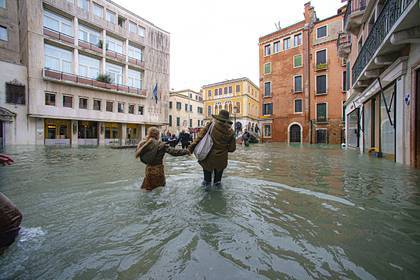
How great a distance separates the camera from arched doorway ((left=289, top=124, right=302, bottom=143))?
3009 centimetres

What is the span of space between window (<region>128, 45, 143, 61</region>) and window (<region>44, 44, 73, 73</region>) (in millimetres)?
7828

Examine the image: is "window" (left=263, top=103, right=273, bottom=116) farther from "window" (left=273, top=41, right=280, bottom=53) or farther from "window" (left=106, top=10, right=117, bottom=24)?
"window" (left=106, top=10, right=117, bottom=24)

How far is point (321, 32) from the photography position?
28.1m

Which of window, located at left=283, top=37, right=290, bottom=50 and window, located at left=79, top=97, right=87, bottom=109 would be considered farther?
window, located at left=283, top=37, right=290, bottom=50

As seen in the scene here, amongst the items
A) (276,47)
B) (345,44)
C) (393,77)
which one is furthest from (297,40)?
(393,77)

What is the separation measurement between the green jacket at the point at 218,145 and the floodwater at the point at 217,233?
1.82 feet

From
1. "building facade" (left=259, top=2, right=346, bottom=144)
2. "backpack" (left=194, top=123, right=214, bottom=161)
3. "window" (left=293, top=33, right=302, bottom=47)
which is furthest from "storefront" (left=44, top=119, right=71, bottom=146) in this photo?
"window" (left=293, top=33, right=302, bottom=47)

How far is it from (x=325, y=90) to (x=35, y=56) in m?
34.0

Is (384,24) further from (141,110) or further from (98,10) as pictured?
(98,10)

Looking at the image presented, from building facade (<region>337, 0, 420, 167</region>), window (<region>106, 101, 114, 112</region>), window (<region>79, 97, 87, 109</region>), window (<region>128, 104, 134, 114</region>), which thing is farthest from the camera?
window (<region>128, 104, 134, 114</region>)

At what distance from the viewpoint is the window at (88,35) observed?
24.9 metres

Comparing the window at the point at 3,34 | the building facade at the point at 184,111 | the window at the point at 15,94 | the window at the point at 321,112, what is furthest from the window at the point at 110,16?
the window at the point at 321,112

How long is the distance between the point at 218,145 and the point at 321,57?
30654 millimetres

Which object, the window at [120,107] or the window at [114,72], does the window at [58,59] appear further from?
the window at [120,107]
